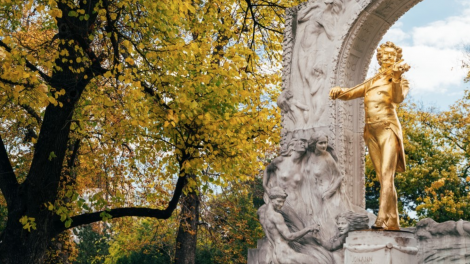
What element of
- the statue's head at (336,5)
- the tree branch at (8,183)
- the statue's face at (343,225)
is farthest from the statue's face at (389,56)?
the tree branch at (8,183)

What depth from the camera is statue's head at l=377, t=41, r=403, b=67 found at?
7.15 meters

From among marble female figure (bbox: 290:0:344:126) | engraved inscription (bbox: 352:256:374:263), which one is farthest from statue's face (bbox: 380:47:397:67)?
engraved inscription (bbox: 352:256:374:263)

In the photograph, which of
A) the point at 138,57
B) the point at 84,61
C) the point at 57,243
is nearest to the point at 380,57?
the point at 84,61

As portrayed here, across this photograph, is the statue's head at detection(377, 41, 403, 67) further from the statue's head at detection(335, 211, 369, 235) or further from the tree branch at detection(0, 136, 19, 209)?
the tree branch at detection(0, 136, 19, 209)

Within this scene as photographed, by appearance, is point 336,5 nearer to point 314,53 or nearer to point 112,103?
point 314,53

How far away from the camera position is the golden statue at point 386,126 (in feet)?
22.5

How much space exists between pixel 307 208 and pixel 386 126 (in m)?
1.68

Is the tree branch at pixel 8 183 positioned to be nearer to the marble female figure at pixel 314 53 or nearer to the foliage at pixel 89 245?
the marble female figure at pixel 314 53

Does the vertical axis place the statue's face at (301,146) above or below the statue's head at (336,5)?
below

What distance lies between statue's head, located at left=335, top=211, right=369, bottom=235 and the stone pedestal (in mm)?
493

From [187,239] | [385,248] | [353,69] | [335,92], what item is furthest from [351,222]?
[187,239]

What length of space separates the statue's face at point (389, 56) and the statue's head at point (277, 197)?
220 cm

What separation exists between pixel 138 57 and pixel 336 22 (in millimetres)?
4994

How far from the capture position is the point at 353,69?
28.2ft
